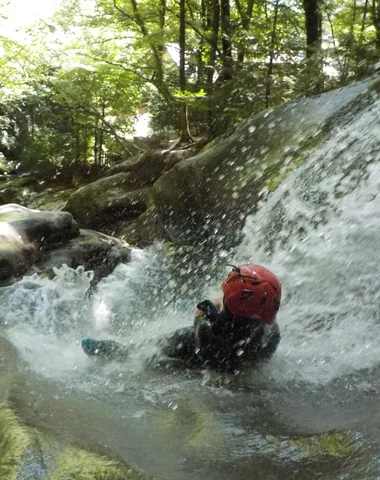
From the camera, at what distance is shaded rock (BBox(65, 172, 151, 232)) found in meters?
11.3

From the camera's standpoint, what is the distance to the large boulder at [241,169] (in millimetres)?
7594

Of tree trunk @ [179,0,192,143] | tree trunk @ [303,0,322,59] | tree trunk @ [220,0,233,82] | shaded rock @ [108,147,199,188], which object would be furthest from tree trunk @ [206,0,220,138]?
tree trunk @ [303,0,322,59]

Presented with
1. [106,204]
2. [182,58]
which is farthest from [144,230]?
[182,58]

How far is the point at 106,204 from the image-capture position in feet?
37.4

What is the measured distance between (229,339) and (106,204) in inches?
318

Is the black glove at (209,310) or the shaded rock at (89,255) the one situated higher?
the black glove at (209,310)

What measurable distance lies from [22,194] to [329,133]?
12.6 m

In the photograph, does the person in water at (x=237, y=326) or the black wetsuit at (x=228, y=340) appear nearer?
the person in water at (x=237, y=326)

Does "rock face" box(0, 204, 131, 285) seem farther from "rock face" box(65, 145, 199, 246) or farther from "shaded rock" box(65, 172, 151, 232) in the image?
"shaded rock" box(65, 172, 151, 232)

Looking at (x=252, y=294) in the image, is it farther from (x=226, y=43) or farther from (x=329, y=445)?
(x=226, y=43)

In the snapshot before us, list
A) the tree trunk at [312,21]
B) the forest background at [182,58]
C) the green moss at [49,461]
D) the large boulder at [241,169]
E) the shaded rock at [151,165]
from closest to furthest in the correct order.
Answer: the green moss at [49,461] → the large boulder at [241,169] → the forest background at [182,58] → the tree trunk at [312,21] → the shaded rock at [151,165]

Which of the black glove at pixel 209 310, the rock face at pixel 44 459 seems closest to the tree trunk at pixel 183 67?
the black glove at pixel 209 310

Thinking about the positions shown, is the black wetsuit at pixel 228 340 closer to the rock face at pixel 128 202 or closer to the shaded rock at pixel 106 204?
the rock face at pixel 128 202

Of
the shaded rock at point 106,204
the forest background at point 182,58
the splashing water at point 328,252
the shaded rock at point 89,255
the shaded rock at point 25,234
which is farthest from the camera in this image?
the shaded rock at point 106,204
